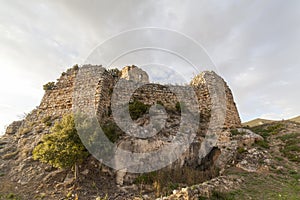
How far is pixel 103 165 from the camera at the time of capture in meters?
9.26

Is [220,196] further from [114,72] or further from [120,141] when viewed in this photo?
[114,72]

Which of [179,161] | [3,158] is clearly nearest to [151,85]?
[179,161]

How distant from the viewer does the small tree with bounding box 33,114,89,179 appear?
323 inches

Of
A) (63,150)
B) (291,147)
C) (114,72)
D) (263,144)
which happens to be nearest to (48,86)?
(114,72)

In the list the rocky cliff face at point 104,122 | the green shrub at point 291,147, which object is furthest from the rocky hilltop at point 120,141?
the green shrub at point 291,147

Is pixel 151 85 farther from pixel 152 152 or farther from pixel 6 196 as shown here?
pixel 6 196

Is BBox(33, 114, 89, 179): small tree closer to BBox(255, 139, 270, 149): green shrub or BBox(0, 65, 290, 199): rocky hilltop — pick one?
BBox(0, 65, 290, 199): rocky hilltop

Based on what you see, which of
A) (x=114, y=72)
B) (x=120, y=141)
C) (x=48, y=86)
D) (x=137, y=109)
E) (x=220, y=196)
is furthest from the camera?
(x=114, y=72)

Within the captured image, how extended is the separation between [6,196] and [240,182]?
928 cm

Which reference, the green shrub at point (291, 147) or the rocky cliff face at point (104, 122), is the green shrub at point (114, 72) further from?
the green shrub at point (291, 147)

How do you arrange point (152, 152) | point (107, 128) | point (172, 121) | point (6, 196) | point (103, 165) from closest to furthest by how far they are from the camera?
1. point (6, 196)
2. point (103, 165)
3. point (152, 152)
4. point (107, 128)
5. point (172, 121)

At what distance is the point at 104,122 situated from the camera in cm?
1168

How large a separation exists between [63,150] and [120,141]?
272 centimetres

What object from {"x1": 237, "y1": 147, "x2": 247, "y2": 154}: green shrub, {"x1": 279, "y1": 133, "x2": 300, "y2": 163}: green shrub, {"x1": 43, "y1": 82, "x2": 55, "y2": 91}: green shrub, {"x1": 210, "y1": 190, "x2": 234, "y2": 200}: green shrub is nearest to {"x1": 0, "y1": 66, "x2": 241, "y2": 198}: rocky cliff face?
{"x1": 43, "y1": 82, "x2": 55, "y2": 91}: green shrub
